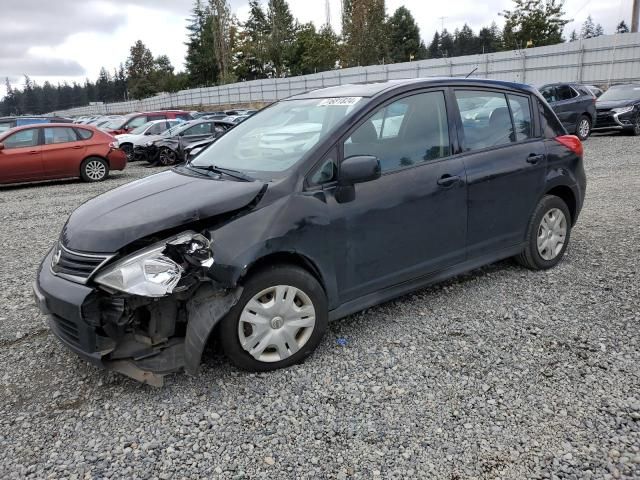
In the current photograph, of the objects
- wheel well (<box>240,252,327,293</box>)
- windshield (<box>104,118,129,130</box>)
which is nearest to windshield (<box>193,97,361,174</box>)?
wheel well (<box>240,252,327,293</box>)

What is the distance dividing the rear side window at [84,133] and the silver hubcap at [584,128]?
13.7 metres

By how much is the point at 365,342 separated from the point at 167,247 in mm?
1531

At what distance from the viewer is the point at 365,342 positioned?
3.65m

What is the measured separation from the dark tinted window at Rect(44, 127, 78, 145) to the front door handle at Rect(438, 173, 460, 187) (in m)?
11.5

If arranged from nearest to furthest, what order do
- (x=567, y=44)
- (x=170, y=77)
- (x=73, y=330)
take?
(x=73, y=330), (x=567, y=44), (x=170, y=77)

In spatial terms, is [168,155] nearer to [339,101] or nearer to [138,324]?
[339,101]

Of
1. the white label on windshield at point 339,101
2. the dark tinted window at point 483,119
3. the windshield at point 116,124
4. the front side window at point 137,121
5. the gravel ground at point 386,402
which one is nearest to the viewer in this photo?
the gravel ground at point 386,402

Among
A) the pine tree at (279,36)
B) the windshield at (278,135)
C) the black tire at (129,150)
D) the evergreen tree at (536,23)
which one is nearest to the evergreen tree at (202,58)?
the pine tree at (279,36)

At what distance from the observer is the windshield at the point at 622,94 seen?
16828mm

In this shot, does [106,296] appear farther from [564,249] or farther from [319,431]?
[564,249]

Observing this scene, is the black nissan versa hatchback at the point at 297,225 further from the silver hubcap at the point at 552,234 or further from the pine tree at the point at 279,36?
the pine tree at the point at 279,36

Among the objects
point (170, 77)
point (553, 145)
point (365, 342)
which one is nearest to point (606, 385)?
point (365, 342)

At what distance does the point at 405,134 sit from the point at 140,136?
53.0ft

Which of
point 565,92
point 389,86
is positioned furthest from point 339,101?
point 565,92
